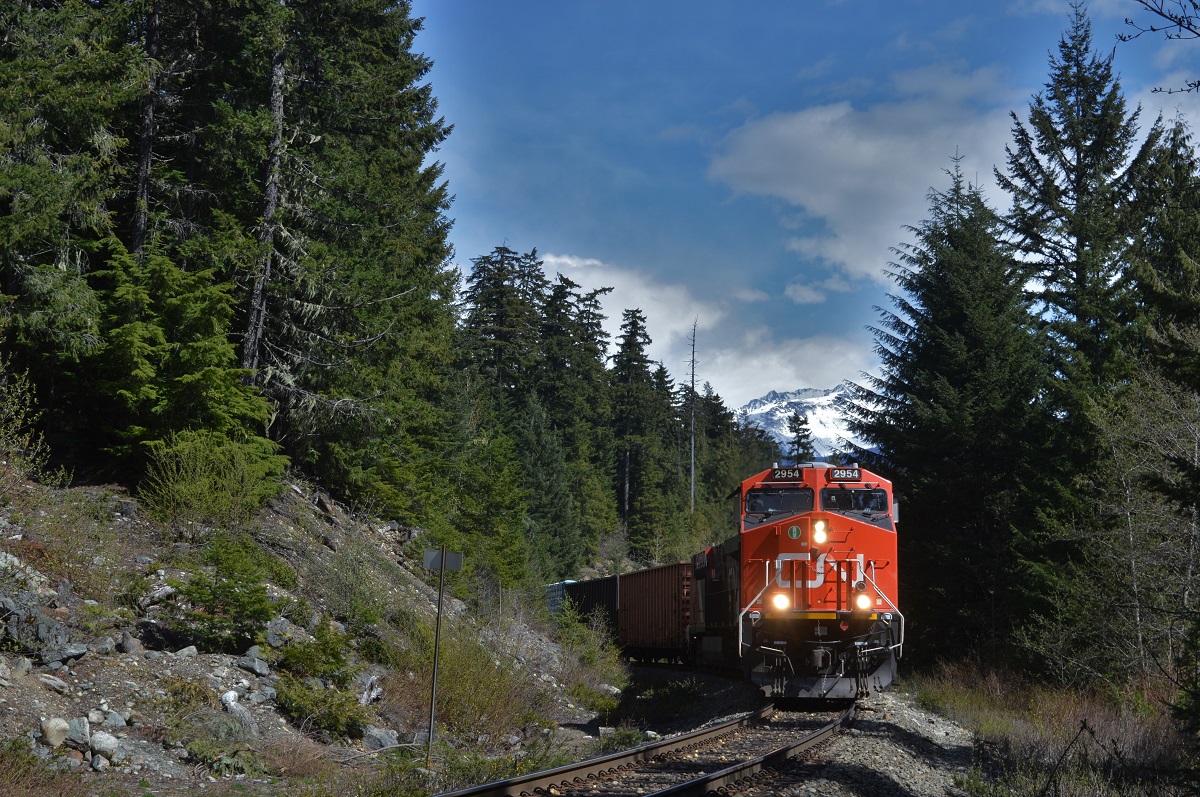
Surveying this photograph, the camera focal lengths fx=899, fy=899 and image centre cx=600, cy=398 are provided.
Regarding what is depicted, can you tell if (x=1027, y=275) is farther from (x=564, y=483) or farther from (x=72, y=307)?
(x=564, y=483)

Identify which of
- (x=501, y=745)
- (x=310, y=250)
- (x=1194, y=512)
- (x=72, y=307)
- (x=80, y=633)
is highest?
(x=310, y=250)

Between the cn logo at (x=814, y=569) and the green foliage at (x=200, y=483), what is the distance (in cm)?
1084

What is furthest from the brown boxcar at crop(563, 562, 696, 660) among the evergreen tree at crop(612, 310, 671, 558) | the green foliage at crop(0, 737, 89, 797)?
the evergreen tree at crop(612, 310, 671, 558)

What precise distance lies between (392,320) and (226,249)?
446cm

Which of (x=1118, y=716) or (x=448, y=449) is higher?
(x=448, y=449)

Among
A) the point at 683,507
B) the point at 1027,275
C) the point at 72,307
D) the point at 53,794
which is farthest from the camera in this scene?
the point at 683,507

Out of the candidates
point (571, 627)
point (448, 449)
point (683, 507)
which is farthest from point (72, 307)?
point (683, 507)

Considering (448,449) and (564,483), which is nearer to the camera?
(448,449)

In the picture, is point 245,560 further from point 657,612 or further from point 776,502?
point 657,612

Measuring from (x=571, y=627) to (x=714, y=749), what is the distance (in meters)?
16.8

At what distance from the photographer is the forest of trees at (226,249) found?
59.6 feet

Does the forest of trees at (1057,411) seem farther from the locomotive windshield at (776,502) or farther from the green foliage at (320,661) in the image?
the green foliage at (320,661)

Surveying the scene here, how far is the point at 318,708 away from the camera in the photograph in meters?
13.4

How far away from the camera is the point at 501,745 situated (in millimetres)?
15430
